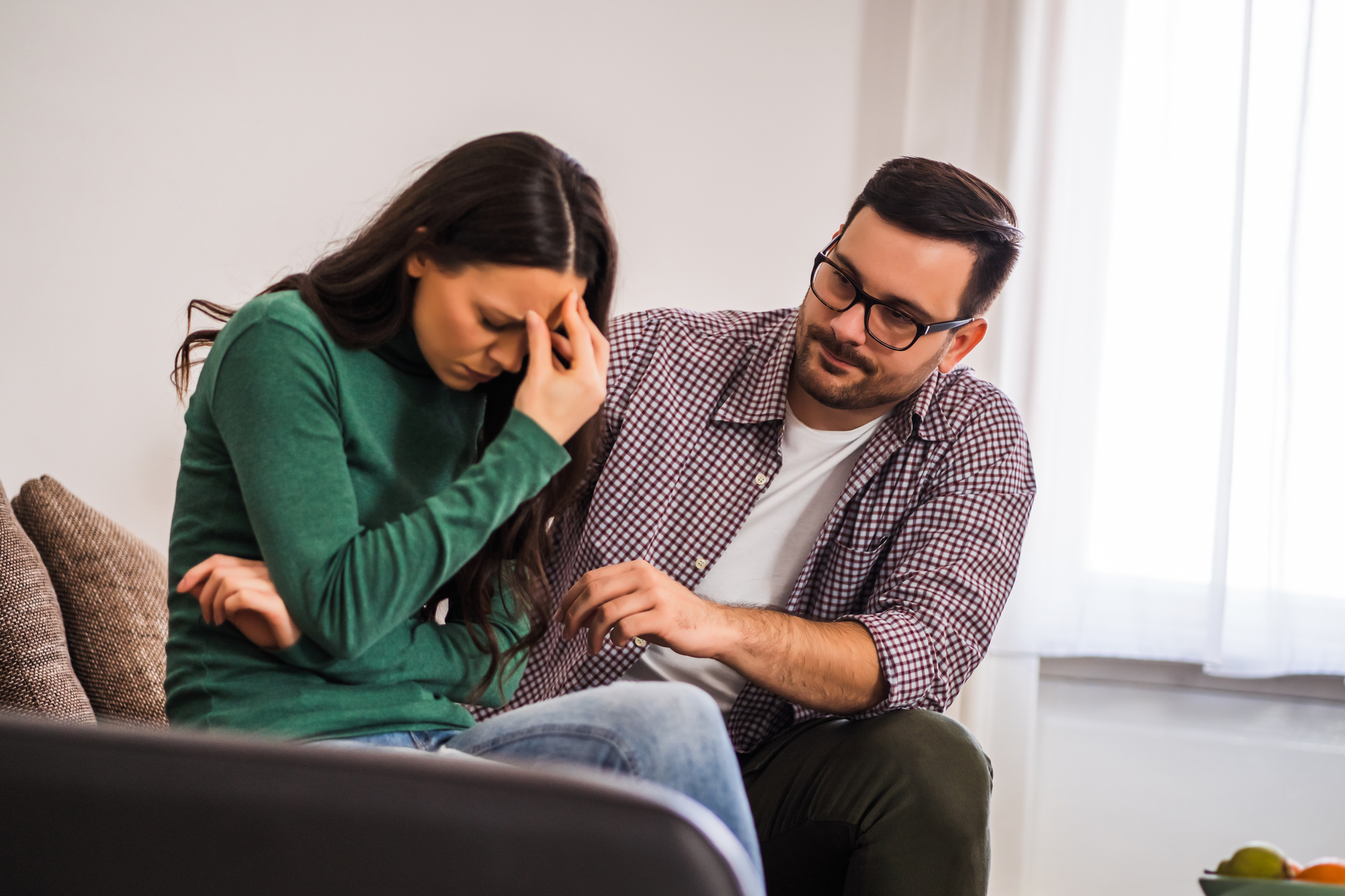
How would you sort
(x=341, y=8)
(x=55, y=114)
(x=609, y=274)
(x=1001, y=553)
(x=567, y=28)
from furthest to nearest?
(x=567, y=28), (x=341, y=8), (x=55, y=114), (x=1001, y=553), (x=609, y=274)

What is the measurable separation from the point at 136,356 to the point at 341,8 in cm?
83

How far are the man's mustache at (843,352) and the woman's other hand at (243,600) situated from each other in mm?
844

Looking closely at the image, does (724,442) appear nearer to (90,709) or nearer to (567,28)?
(90,709)

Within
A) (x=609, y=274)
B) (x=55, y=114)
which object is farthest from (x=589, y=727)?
(x=55, y=114)

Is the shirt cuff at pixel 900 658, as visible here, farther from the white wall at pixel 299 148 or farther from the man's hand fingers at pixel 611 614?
the white wall at pixel 299 148

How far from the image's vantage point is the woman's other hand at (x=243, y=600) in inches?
32.6

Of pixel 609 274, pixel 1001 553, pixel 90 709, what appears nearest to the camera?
pixel 609 274

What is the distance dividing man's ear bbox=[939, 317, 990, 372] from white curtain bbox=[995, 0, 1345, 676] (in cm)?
81

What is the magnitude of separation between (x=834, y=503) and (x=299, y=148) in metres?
1.35

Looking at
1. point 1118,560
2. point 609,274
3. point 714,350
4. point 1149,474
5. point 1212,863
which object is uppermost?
point 609,274

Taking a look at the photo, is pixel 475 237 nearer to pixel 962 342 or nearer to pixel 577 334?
pixel 577 334

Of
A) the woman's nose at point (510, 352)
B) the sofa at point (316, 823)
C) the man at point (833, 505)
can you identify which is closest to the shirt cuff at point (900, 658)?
the man at point (833, 505)

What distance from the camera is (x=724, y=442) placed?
60.4 inches

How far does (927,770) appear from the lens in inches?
48.4
